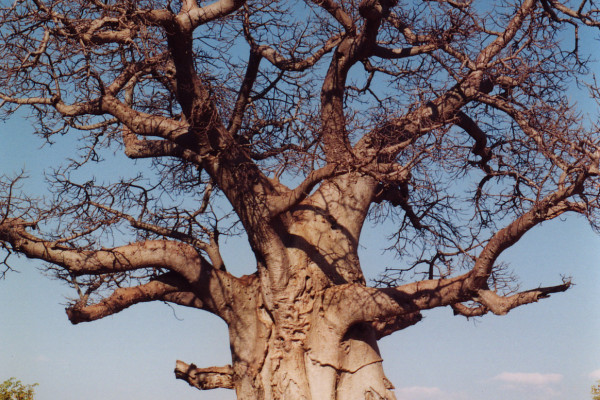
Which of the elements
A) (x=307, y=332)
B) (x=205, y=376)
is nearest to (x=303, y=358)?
(x=307, y=332)

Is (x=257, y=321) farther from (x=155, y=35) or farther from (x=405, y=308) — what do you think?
(x=155, y=35)

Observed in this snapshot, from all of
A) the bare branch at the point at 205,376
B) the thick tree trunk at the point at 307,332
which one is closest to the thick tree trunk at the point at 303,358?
the thick tree trunk at the point at 307,332

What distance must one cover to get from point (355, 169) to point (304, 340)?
6.28ft

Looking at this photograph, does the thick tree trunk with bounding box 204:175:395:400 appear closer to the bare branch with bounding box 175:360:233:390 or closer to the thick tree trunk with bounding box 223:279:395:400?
the thick tree trunk with bounding box 223:279:395:400

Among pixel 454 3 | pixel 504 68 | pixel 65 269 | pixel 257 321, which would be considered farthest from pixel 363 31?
pixel 65 269

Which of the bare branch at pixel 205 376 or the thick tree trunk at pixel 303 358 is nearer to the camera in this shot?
the thick tree trunk at pixel 303 358

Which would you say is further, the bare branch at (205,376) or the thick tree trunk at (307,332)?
the bare branch at (205,376)

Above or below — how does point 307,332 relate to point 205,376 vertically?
above

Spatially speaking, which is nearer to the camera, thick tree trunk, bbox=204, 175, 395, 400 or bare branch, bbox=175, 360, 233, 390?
thick tree trunk, bbox=204, 175, 395, 400

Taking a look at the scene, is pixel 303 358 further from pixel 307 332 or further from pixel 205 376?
pixel 205 376

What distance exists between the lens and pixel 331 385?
6.51 meters

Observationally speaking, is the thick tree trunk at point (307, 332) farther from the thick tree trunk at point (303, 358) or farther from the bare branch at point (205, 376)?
the bare branch at point (205, 376)

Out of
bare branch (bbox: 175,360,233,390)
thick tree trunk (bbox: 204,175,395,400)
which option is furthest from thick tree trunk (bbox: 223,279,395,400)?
bare branch (bbox: 175,360,233,390)

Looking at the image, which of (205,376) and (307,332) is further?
(205,376)
